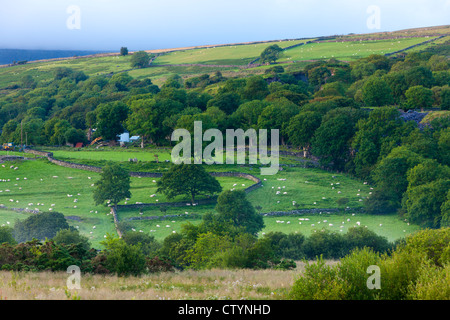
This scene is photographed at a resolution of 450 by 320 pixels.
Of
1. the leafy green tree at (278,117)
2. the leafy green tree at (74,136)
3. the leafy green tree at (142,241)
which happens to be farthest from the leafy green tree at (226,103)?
the leafy green tree at (142,241)

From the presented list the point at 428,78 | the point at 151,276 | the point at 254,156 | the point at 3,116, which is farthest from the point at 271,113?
the point at 3,116

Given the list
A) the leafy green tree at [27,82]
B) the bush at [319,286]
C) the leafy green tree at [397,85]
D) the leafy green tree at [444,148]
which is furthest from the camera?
the leafy green tree at [27,82]

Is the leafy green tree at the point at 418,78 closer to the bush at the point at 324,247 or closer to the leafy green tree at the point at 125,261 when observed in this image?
the bush at the point at 324,247

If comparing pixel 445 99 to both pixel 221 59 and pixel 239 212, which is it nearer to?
pixel 239 212

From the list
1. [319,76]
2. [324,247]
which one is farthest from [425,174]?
[319,76]

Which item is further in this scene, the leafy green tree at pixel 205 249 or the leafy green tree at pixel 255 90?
the leafy green tree at pixel 255 90

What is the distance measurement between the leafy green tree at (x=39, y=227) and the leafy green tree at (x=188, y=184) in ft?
42.1

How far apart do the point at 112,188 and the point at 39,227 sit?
A: 398 inches

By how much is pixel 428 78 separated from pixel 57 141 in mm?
71038

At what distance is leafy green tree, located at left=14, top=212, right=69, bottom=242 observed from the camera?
140 ft

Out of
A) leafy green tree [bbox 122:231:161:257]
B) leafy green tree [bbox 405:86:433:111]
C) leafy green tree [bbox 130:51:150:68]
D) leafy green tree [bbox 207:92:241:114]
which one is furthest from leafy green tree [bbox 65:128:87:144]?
leafy green tree [bbox 130:51:150:68]

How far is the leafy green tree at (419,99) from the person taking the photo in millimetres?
82750

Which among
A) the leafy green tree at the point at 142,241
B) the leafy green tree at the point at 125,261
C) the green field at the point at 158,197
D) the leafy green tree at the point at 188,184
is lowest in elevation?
the green field at the point at 158,197

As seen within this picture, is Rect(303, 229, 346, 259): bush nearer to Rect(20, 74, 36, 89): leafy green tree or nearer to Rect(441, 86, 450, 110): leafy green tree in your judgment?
Rect(441, 86, 450, 110): leafy green tree
